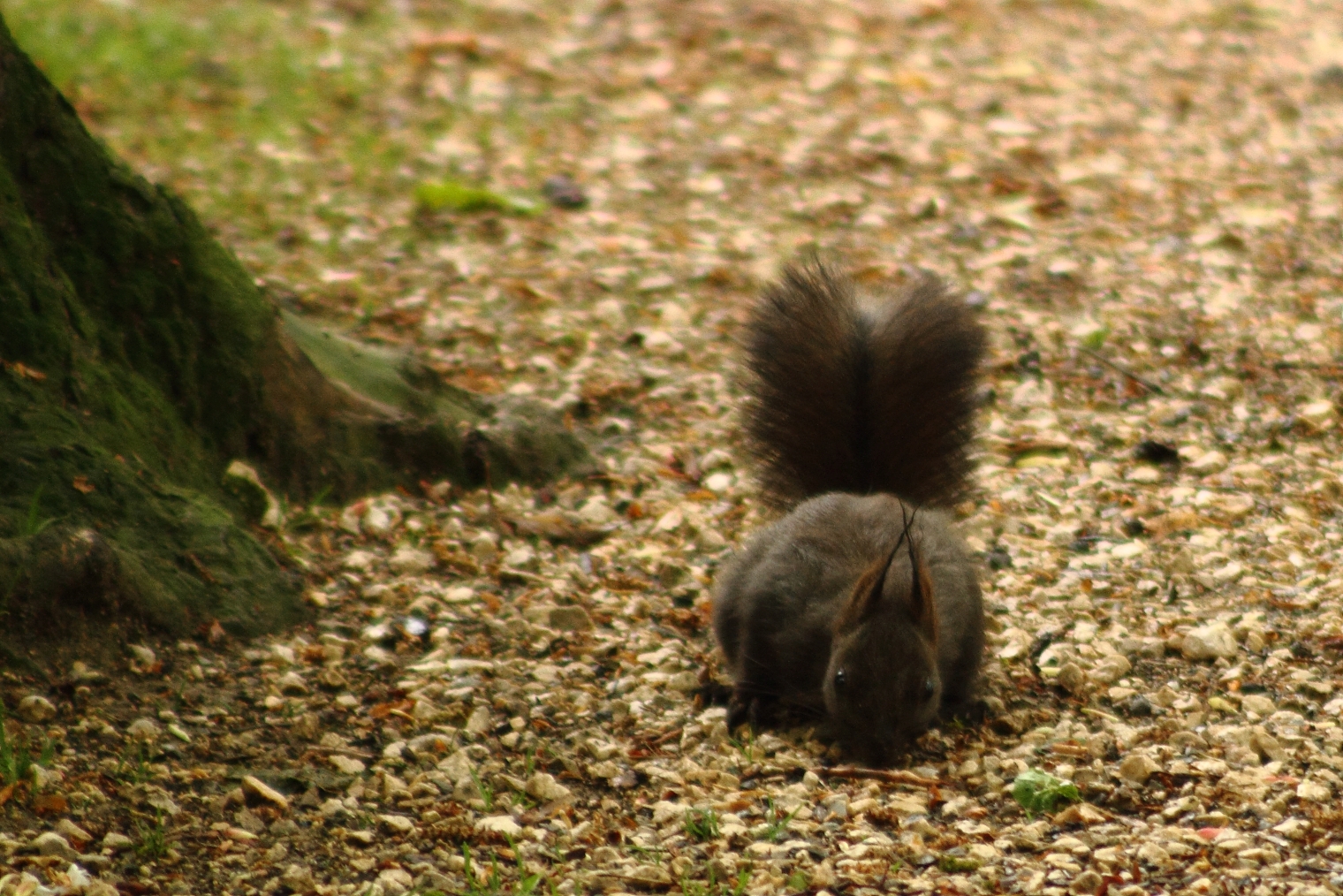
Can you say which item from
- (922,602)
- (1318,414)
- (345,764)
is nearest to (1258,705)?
(922,602)

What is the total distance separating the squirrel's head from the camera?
321cm

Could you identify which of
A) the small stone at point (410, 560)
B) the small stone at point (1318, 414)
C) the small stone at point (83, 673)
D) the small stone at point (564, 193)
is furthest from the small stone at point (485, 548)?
the small stone at point (564, 193)

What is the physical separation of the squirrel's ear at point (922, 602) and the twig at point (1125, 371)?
6.82ft

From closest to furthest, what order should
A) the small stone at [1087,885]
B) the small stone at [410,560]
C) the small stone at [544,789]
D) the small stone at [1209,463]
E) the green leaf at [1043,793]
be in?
the small stone at [1087,885]
the green leaf at [1043,793]
the small stone at [544,789]
the small stone at [410,560]
the small stone at [1209,463]

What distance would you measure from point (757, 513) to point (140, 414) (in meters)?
1.70

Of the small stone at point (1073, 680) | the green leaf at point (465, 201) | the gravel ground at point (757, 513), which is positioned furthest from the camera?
the green leaf at point (465, 201)

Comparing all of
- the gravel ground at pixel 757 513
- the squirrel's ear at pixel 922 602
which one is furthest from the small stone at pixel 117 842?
the squirrel's ear at pixel 922 602

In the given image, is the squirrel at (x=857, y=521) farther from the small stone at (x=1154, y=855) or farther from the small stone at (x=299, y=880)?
the small stone at (x=299, y=880)

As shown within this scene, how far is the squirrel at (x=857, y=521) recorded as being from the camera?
3.25 m

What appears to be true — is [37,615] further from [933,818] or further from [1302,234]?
[1302,234]

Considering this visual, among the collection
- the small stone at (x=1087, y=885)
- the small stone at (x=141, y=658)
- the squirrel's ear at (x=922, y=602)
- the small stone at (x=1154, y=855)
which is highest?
the squirrel's ear at (x=922, y=602)

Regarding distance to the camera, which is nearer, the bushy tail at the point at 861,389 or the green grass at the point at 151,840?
the green grass at the point at 151,840

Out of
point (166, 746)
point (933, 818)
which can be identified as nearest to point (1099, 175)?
point (933, 818)

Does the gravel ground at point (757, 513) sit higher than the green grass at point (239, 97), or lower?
lower
